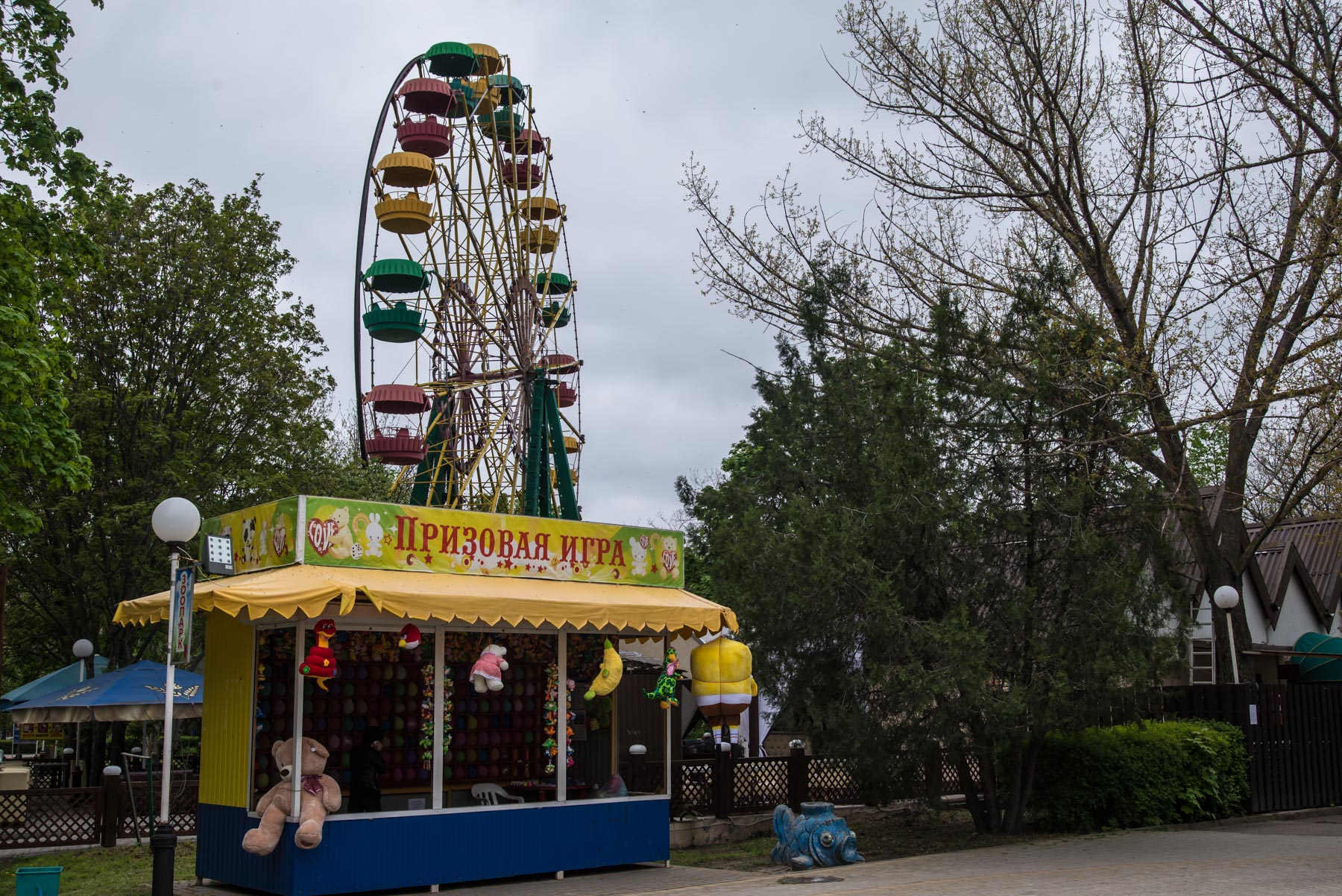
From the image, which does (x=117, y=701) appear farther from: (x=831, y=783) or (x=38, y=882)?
(x=831, y=783)

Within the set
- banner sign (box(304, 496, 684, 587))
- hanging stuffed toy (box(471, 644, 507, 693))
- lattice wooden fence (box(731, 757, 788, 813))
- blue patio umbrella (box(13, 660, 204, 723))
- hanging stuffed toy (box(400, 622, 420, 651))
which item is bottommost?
lattice wooden fence (box(731, 757, 788, 813))

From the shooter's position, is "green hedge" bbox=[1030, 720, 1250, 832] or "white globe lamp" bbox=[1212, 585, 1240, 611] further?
"white globe lamp" bbox=[1212, 585, 1240, 611]

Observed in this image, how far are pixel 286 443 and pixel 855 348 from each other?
14037mm

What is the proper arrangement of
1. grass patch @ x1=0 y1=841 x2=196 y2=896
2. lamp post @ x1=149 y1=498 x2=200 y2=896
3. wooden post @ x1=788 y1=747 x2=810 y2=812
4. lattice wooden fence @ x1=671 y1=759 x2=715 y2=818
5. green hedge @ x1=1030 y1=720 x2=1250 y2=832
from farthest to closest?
wooden post @ x1=788 y1=747 x2=810 y2=812, lattice wooden fence @ x1=671 y1=759 x2=715 y2=818, green hedge @ x1=1030 y1=720 x2=1250 y2=832, grass patch @ x1=0 y1=841 x2=196 y2=896, lamp post @ x1=149 y1=498 x2=200 y2=896

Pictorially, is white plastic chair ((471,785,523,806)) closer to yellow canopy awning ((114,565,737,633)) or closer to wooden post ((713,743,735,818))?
yellow canopy awning ((114,565,737,633))

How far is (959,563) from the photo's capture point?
14.0 metres

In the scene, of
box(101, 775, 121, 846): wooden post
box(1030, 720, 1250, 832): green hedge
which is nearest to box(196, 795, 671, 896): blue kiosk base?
box(101, 775, 121, 846): wooden post

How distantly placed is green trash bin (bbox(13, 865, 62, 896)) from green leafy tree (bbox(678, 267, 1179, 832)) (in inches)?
302

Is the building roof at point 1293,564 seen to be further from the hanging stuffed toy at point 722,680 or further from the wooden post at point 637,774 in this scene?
the hanging stuffed toy at point 722,680

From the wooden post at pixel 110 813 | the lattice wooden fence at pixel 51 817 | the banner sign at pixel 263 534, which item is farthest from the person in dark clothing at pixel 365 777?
the lattice wooden fence at pixel 51 817

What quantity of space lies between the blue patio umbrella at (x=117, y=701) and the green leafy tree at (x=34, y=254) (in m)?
3.03

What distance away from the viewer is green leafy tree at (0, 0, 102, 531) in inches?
565

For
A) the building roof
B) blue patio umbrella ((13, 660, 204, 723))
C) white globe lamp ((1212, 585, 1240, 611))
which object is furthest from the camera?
the building roof

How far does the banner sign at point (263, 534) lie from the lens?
447 inches
